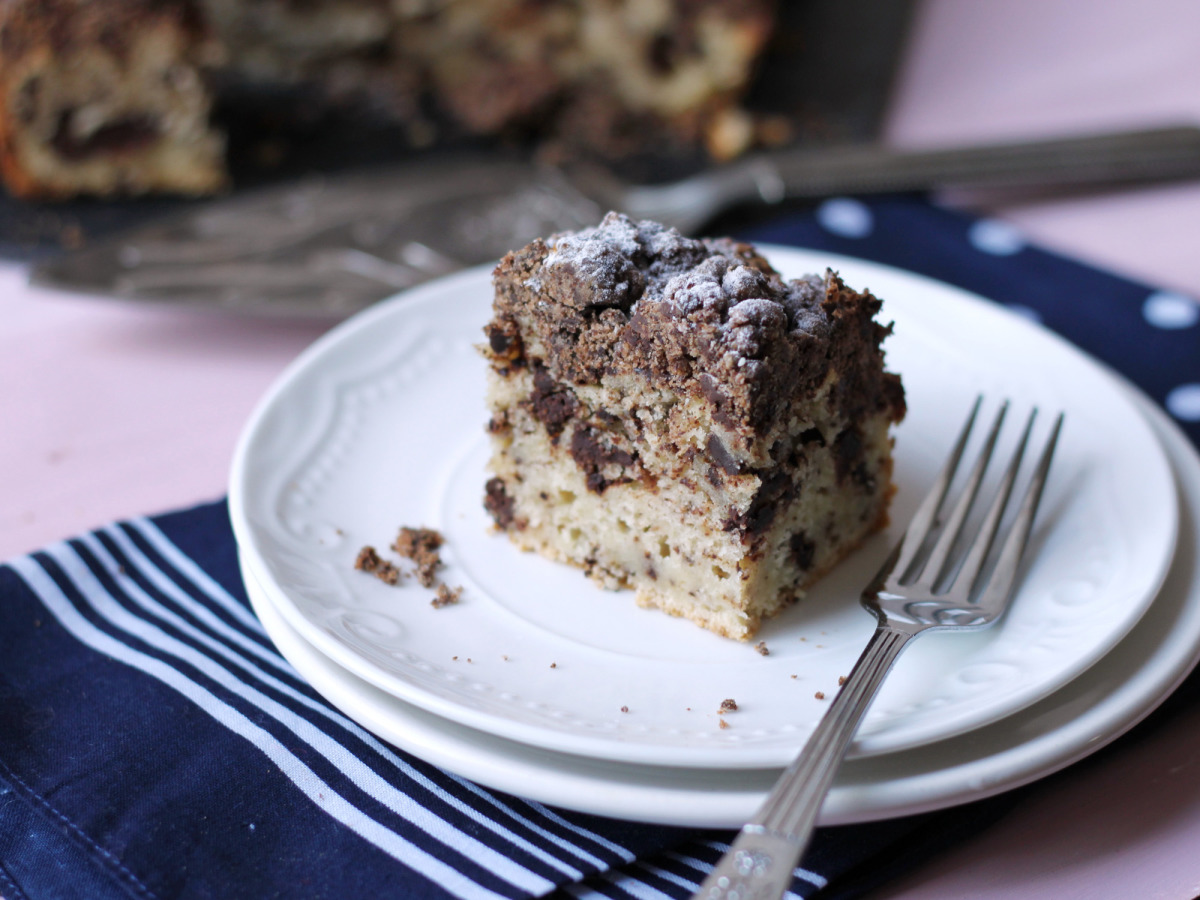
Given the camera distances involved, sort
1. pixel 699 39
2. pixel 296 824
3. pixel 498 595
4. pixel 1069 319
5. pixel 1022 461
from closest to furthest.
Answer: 1. pixel 296 824
2. pixel 498 595
3. pixel 1022 461
4. pixel 1069 319
5. pixel 699 39

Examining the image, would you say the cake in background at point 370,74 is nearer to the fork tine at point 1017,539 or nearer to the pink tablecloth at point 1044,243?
the pink tablecloth at point 1044,243

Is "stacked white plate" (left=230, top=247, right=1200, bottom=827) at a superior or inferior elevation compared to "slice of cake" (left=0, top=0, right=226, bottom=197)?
inferior

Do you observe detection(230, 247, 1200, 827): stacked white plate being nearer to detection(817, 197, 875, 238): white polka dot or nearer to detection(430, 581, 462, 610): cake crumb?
detection(430, 581, 462, 610): cake crumb

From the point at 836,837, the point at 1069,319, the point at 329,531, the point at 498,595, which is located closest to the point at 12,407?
the point at 329,531

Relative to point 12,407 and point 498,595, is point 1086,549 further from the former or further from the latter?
point 12,407

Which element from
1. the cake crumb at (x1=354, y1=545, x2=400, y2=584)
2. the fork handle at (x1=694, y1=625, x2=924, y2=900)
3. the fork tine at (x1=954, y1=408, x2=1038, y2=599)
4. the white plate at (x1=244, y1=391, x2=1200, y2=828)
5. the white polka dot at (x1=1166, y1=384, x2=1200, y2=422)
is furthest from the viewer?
the white polka dot at (x1=1166, y1=384, x2=1200, y2=422)

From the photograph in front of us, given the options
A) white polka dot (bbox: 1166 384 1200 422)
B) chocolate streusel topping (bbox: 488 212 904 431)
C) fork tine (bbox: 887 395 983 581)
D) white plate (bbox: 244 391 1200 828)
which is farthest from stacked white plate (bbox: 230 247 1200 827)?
chocolate streusel topping (bbox: 488 212 904 431)
